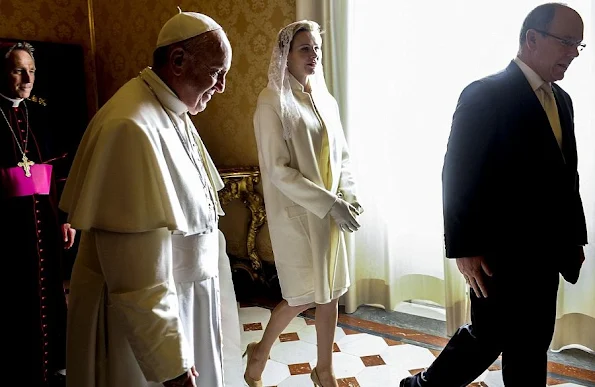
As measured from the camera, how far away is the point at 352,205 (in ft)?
7.02

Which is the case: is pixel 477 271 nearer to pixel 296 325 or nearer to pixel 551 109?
pixel 551 109

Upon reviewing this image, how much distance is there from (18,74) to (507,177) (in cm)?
209

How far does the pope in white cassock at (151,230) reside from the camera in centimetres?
96

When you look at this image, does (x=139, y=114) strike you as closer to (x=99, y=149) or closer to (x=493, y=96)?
(x=99, y=149)

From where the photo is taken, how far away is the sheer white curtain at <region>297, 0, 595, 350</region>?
2619 millimetres

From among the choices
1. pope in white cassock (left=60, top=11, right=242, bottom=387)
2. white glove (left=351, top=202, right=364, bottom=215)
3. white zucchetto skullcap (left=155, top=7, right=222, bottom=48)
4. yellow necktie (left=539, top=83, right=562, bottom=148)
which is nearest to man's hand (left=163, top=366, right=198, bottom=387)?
pope in white cassock (left=60, top=11, right=242, bottom=387)

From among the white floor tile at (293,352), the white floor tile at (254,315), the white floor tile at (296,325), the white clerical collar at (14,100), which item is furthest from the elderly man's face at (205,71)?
the white floor tile at (254,315)

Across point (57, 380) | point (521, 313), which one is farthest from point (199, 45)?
point (57, 380)

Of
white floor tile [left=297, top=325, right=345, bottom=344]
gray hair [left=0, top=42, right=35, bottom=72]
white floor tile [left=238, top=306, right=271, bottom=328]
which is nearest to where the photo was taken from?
gray hair [left=0, top=42, right=35, bottom=72]

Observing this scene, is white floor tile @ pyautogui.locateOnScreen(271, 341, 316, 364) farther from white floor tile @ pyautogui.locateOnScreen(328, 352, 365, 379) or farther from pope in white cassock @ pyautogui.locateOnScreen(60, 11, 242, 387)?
A: pope in white cassock @ pyautogui.locateOnScreen(60, 11, 242, 387)

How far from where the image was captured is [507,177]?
5.25 ft

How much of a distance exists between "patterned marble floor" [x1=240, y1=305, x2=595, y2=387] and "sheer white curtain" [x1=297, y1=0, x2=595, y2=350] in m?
0.24

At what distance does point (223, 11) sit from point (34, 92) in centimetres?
173

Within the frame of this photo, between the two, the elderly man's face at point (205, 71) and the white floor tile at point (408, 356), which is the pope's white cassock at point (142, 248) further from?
the white floor tile at point (408, 356)
